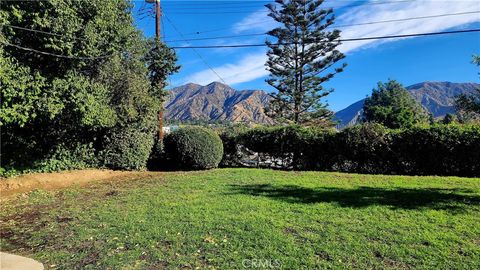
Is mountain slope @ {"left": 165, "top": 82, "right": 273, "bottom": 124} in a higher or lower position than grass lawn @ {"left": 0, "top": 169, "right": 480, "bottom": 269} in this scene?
higher

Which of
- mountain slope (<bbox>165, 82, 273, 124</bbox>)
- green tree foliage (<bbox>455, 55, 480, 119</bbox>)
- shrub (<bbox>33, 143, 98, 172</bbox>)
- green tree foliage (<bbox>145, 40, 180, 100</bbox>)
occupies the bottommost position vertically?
shrub (<bbox>33, 143, 98, 172</bbox>)

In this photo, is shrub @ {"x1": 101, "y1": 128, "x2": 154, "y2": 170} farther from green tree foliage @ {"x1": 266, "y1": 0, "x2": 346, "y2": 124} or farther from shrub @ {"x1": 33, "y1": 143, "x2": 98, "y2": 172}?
green tree foliage @ {"x1": 266, "y1": 0, "x2": 346, "y2": 124}

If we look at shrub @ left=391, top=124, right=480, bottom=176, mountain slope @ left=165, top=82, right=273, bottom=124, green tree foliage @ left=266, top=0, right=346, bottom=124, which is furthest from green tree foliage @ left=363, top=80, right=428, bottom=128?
mountain slope @ left=165, top=82, right=273, bottom=124

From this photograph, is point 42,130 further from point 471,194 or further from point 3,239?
point 471,194

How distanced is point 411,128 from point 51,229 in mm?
10880

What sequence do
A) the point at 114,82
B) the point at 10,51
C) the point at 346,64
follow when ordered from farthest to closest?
the point at 346,64
the point at 114,82
the point at 10,51

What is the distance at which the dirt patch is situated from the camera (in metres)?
8.54

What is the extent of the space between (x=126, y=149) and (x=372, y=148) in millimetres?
8650

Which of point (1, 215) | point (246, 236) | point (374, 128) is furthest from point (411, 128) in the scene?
point (1, 215)

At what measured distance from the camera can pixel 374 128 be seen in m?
11.7

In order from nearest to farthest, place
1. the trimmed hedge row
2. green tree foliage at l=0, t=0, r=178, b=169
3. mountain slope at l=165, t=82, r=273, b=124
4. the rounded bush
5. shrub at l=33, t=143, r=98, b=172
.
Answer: green tree foliage at l=0, t=0, r=178, b=169 < shrub at l=33, t=143, r=98, b=172 < the trimmed hedge row < the rounded bush < mountain slope at l=165, t=82, r=273, b=124

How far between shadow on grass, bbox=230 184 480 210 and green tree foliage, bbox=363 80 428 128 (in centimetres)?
4423

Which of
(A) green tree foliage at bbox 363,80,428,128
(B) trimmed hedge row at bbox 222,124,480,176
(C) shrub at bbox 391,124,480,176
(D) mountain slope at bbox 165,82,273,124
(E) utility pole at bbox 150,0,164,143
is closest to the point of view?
(C) shrub at bbox 391,124,480,176

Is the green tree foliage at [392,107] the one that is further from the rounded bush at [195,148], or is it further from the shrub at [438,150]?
the rounded bush at [195,148]
